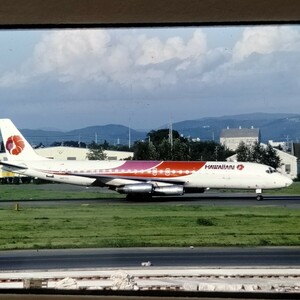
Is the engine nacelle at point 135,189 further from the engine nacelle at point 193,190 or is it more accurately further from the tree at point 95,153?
the tree at point 95,153

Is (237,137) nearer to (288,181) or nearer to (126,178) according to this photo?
(288,181)

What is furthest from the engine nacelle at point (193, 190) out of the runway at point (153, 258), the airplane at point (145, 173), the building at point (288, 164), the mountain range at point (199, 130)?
the mountain range at point (199, 130)

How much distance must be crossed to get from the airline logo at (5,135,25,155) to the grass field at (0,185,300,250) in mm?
280

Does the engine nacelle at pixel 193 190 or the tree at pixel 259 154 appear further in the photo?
the engine nacelle at pixel 193 190

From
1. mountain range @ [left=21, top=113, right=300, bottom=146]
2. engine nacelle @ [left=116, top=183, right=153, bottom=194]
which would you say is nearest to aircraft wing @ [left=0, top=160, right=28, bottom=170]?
mountain range @ [left=21, top=113, right=300, bottom=146]

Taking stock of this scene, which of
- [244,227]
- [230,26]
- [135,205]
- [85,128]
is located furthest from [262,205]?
[230,26]

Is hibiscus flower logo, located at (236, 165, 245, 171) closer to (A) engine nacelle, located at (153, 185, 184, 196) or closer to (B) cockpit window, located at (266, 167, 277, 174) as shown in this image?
(B) cockpit window, located at (266, 167, 277, 174)

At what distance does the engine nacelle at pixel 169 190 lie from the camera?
166 inches

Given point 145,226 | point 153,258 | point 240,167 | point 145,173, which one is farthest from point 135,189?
point 240,167

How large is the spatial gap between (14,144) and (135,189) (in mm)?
1161

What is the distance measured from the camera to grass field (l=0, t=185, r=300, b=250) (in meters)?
3.50

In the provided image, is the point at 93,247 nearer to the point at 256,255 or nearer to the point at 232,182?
the point at 256,255

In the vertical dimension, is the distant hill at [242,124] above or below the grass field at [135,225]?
above

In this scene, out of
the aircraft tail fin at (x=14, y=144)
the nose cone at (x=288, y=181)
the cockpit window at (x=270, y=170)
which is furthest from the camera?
the nose cone at (x=288, y=181)
